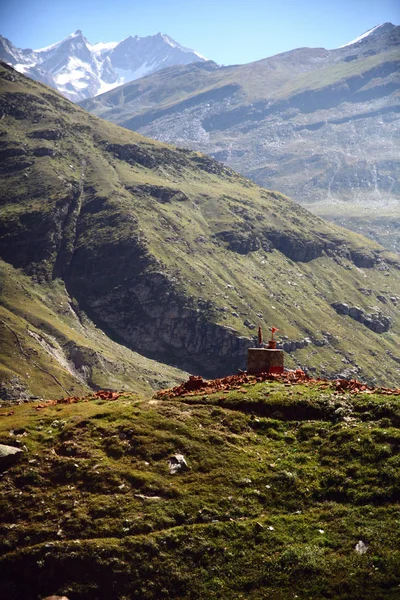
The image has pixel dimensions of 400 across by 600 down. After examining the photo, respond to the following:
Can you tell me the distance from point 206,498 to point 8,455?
9.97 metres

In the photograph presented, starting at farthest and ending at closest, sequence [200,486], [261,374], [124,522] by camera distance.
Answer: [261,374] → [200,486] → [124,522]

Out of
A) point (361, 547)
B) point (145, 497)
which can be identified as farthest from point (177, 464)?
point (361, 547)

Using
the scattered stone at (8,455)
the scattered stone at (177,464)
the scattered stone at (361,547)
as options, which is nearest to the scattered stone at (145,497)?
the scattered stone at (177,464)

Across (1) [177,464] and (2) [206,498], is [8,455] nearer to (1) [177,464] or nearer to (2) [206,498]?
(1) [177,464]

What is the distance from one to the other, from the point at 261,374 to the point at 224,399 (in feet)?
17.8

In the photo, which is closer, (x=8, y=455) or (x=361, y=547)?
(x=361, y=547)

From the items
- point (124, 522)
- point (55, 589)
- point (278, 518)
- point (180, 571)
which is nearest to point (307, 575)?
point (278, 518)

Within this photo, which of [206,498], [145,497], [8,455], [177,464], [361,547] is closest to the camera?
[361,547]

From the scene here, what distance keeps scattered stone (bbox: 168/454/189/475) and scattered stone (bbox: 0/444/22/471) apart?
24.9ft

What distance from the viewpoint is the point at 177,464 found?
31.4 meters

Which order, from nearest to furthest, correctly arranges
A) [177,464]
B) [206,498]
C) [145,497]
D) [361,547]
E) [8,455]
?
[361,547] < [145,497] < [206,498] < [8,455] < [177,464]

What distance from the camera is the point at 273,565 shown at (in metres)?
26.4

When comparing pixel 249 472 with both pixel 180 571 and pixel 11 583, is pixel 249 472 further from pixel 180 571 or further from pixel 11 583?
pixel 11 583

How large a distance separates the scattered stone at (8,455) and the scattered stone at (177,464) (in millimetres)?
7604
